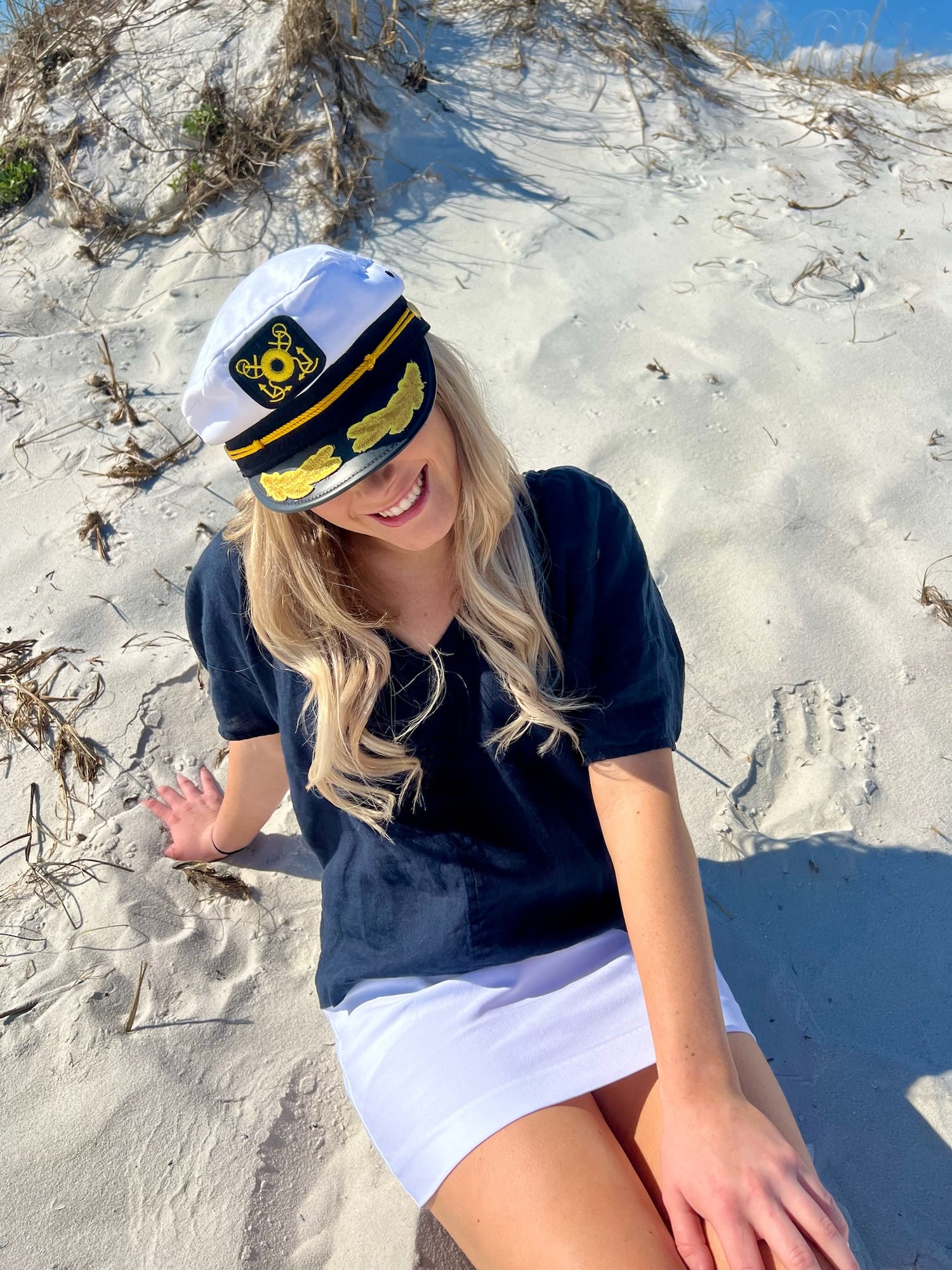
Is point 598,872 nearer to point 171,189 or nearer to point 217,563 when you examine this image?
point 217,563

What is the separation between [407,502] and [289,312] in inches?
13.1

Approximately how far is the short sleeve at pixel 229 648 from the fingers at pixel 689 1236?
107cm

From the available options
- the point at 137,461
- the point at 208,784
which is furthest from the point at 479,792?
the point at 137,461

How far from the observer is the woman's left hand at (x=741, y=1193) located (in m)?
1.34

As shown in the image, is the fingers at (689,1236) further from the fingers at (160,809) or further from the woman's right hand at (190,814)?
the fingers at (160,809)

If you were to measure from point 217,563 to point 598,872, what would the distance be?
906 millimetres

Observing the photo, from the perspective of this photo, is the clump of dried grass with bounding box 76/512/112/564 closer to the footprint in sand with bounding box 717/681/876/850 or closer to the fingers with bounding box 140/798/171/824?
the fingers with bounding box 140/798/171/824

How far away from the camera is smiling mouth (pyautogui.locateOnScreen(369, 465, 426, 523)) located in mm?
1472

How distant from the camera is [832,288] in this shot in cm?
365

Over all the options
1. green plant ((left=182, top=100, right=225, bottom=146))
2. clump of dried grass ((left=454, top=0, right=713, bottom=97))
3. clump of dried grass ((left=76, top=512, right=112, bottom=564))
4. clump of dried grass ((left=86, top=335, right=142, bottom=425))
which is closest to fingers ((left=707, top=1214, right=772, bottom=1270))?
clump of dried grass ((left=76, top=512, right=112, bottom=564))

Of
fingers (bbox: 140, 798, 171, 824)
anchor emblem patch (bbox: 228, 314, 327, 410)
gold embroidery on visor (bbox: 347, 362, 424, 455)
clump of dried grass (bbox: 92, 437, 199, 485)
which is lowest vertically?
fingers (bbox: 140, 798, 171, 824)

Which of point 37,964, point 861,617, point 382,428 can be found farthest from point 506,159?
point 37,964

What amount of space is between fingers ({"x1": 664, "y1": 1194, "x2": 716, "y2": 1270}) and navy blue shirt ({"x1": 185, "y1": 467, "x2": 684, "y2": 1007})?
456mm

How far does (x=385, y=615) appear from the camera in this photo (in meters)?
1.65
